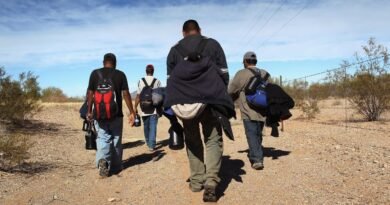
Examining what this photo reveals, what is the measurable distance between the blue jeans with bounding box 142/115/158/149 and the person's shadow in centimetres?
211

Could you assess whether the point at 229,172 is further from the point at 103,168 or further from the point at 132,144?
the point at 132,144

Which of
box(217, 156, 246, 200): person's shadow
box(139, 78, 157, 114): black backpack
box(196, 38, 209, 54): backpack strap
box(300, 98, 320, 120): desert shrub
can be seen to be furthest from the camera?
box(300, 98, 320, 120): desert shrub

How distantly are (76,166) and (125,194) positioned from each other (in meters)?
2.88

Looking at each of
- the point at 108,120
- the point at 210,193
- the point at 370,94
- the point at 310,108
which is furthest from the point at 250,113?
the point at 310,108

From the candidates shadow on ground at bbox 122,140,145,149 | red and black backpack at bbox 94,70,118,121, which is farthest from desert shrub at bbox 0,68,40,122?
red and black backpack at bbox 94,70,118,121

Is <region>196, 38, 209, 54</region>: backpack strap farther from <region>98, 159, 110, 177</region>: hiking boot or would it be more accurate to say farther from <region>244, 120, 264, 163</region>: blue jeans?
<region>98, 159, 110, 177</region>: hiking boot

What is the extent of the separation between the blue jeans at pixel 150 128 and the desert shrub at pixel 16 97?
7268mm

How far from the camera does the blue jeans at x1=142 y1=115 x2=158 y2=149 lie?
1045 centimetres

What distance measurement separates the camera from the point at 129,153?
35.2ft

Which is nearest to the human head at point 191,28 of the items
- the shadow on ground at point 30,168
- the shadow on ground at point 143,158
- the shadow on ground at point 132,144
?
the shadow on ground at point 143,158

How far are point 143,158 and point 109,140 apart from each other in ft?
6.74

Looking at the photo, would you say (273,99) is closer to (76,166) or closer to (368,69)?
(76,166)

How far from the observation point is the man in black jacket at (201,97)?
18.7 feet

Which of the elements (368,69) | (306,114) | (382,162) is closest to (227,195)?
(382,162)
